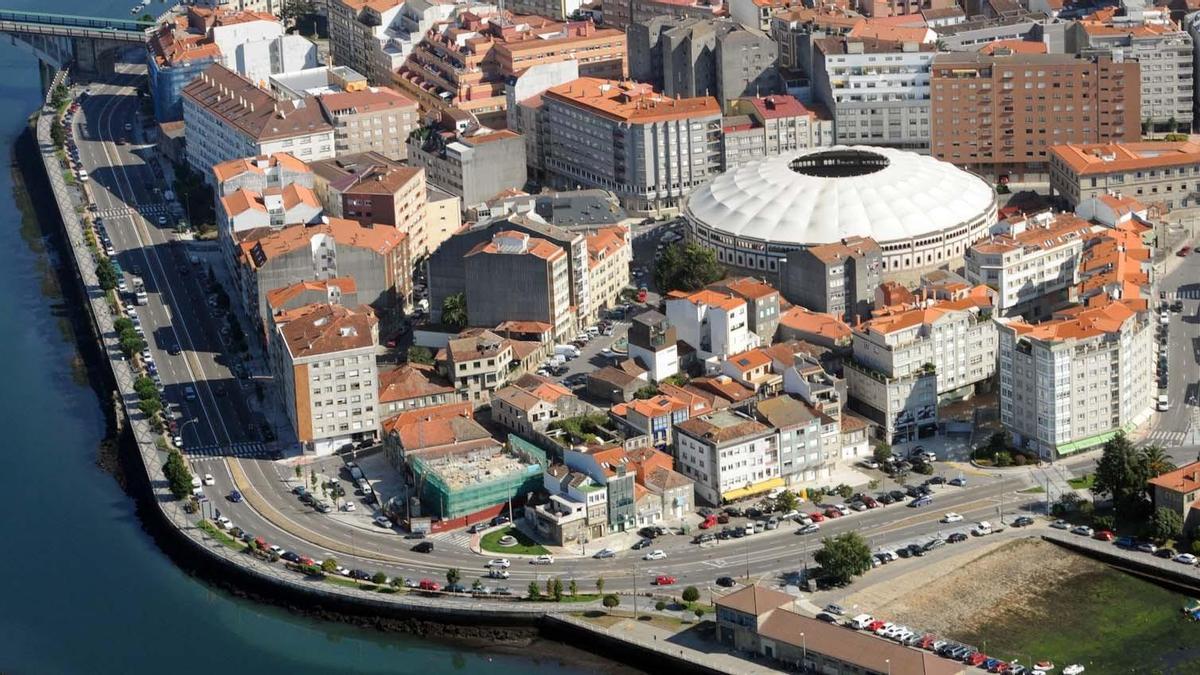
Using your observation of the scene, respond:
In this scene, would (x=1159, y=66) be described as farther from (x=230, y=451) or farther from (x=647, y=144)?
(x=230, y=451)

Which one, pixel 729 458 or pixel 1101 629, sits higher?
pixel 729 458

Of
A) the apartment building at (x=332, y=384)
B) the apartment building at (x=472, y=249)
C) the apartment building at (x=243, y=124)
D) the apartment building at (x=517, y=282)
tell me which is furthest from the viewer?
the apartment building at (x=243, y=124)

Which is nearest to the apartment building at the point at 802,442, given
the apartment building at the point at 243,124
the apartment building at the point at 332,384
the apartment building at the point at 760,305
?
the apartment building at the point at 760,305

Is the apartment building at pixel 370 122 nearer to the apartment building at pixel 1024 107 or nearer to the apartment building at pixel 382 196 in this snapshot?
the apartment building at pixel 382 196

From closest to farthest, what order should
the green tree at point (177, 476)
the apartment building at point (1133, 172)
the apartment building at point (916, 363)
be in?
the green tree at point (177, 476) → the apartment building at point (916, 363) → the apartment building at point (1133, 172)

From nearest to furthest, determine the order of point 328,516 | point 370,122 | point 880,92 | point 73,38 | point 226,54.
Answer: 1. point 328,516
2. point 880,92
3. point 370,122
4. point 226,54
5. point 73,38

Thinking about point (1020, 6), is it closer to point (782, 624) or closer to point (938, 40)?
point (938, 40)

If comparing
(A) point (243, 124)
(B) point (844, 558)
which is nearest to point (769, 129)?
(A) point (243, 124)
